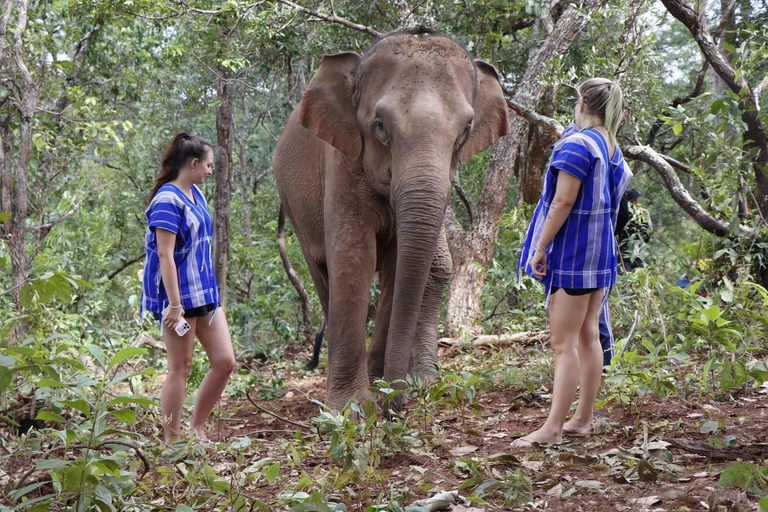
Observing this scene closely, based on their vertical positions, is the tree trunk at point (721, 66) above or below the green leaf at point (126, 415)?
above

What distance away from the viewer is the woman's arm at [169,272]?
4.25 m

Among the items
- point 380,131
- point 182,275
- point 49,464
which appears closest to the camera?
point 49,464

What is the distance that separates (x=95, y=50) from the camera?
443 inches

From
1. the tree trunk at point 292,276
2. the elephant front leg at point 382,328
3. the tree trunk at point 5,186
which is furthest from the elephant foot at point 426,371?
the tree trunk at point 5,186

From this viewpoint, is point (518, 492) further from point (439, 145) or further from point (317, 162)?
point (317, 162)

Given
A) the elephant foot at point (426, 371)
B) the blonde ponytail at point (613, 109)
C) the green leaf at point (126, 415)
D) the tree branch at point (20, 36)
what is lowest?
the elephant foot at point (426, 371)

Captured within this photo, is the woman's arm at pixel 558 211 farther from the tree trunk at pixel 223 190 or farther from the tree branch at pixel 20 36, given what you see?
the tree trunk at pixel 223 190

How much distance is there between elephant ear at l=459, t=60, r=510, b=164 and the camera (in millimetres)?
5785

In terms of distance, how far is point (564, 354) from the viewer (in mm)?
3865

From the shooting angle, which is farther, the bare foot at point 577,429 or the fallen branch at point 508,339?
the fallen branch at point 508,339

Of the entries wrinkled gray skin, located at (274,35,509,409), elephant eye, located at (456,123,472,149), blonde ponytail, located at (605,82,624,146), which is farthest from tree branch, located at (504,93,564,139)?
blonde ponytail, located at (605,82,624,146)

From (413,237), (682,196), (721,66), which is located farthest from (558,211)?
(682,196)

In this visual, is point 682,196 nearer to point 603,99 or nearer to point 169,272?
point 603,99

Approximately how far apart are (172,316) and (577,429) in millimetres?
2230
